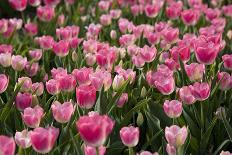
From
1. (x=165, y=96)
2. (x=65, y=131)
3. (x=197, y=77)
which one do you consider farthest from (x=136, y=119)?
(x=65, y=131)

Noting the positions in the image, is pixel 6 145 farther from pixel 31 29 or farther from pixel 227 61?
pixel 31 29

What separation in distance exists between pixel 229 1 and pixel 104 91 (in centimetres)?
262

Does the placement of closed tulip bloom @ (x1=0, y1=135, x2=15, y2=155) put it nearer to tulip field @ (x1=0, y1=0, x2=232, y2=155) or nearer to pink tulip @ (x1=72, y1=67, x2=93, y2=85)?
tulip field @ (x1=0, y1=0, x2=232, y2=155)

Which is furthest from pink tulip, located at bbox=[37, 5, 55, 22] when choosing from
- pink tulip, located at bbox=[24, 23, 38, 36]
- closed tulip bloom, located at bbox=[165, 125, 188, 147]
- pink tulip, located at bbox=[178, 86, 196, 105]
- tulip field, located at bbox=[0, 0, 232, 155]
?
closed tulip bloom, located at bbox=[165, 125, 188, 147]

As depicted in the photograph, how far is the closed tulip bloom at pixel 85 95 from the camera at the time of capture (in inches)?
74.6

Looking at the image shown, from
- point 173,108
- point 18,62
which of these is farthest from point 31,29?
point 173,108

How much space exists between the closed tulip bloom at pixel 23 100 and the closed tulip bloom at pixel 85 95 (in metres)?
0.26

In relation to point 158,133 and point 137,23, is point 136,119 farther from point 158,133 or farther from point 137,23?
point 137,23

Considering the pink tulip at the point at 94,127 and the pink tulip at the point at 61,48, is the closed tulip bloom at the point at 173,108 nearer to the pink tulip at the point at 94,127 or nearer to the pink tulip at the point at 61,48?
the pink tulip at the point at 94,127

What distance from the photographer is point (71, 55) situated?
2.82 m

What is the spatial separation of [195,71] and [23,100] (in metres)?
0.74

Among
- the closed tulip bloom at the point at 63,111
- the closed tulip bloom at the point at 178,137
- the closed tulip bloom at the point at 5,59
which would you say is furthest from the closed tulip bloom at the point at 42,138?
the closed tulip bloom at the point at 5,59

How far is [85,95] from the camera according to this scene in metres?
1.90

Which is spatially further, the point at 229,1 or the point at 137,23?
the point at 229,1
